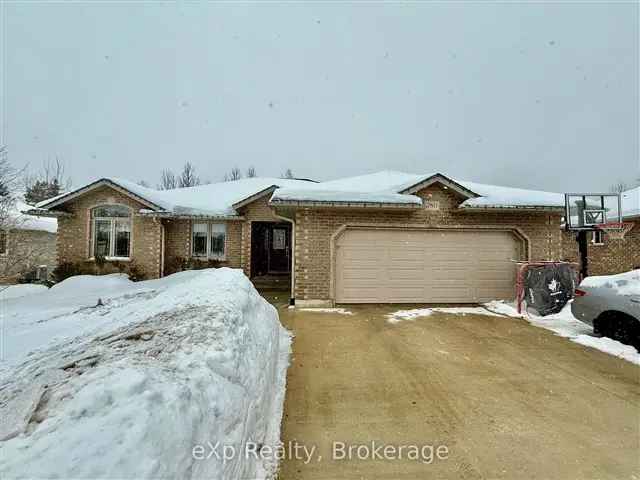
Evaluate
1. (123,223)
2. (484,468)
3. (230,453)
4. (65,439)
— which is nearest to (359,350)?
(484,468)

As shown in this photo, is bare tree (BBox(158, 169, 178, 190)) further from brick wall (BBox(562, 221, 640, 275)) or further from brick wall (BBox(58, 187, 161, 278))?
brick wall (BBox(562, 221, 640, 275))

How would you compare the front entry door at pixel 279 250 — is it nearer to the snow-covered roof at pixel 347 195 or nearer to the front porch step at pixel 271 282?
the front porch step at pixel 271 282

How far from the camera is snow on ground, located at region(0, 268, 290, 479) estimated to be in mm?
1280

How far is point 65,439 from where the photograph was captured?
130 cm

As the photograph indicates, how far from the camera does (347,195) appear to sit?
26.6ft

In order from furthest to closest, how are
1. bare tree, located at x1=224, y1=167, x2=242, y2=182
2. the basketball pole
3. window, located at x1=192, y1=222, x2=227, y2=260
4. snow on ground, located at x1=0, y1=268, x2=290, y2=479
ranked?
bare tree, located at x1=224, y1=167, x2=242, y2=182 → window, located at x1=192, y1=222, x2=227, y2=260 → the basketball pole → snow on ground, located at x1=0, y1=268, x2=290, y2=479

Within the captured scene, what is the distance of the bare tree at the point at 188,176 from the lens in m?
36.7

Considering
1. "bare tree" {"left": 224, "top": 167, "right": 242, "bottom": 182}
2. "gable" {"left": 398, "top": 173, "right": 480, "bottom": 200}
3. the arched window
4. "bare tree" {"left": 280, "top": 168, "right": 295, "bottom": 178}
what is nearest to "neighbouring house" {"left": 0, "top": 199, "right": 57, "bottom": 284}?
the arched window

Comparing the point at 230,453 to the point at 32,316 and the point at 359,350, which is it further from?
the point at 32,316

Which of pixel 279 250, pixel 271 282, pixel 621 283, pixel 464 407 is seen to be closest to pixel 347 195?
pixel 621 283

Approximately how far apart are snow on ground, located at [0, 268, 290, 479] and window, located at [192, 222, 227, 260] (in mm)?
9340

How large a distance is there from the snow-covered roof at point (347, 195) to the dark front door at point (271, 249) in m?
2.37

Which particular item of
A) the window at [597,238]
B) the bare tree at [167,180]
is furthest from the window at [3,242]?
the bare tree at [167,180]

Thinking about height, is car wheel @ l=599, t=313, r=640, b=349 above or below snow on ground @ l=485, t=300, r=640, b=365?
above
